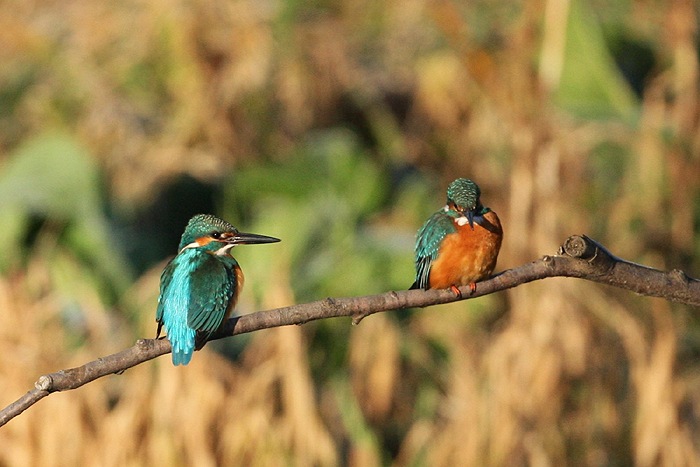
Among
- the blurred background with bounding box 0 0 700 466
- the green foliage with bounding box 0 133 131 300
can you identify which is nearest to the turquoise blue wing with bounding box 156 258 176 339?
the blurred background with bounding box 0 0 700 466

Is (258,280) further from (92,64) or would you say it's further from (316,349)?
(92,64)

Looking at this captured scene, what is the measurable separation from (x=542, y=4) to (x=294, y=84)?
183 centimetres

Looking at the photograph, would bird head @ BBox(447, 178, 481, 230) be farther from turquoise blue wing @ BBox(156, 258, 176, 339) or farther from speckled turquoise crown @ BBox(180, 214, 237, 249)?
turquoise blue wing @ BBox(156, 258, 176, 339)

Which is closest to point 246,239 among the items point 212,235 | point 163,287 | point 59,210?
point 212,235

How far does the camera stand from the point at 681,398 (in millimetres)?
5656

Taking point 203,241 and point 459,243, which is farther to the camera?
point 459,243

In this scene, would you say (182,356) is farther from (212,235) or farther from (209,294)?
(212,235)

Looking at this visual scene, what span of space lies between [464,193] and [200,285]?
2.37ft

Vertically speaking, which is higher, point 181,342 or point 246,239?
point 246,239

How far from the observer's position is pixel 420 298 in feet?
7.90

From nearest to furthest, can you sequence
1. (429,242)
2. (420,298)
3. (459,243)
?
→ (420,298) → (459,243) → (429,242)

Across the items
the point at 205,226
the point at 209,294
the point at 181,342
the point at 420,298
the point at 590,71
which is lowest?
the point at 420,298

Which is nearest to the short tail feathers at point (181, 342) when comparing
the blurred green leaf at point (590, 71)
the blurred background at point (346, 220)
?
the blurred background at point (346, 220)

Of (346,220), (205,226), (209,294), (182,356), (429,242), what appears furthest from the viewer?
(346,220)
